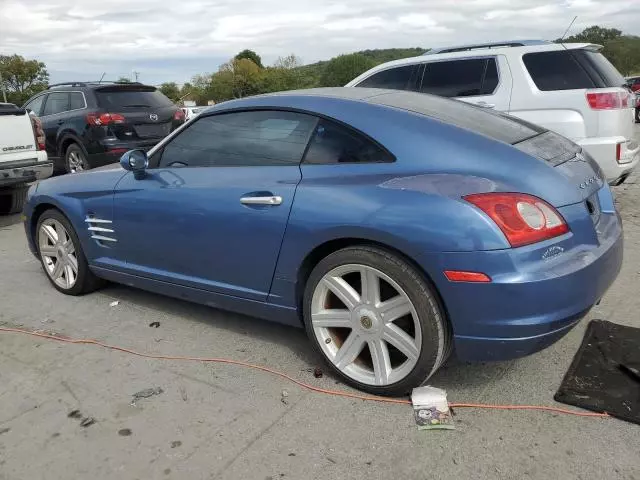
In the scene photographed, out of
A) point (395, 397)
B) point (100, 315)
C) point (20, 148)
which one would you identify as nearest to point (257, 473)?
point (395, 397)

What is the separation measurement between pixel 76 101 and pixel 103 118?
2.90ft

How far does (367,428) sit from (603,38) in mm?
53777

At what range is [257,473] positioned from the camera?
246 centimetres

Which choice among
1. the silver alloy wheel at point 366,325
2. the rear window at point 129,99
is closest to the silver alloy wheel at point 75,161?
the rear window at point 129,99

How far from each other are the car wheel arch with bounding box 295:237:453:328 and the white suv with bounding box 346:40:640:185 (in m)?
3.56

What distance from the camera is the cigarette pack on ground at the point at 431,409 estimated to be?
8.89 feet

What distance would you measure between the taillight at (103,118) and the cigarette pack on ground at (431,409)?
781cm

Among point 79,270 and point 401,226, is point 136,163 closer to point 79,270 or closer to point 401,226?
point 79,270

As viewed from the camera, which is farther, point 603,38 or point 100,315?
point 603,38

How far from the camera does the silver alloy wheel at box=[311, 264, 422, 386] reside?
2.85 meters

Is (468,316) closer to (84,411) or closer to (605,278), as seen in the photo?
(605,278)

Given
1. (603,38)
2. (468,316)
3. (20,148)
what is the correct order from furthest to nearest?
(603,38) → (20,148) → (468,316)

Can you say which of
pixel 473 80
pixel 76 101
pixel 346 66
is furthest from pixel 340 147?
pixel 346 66

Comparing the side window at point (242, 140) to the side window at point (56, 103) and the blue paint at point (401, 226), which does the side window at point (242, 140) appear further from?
the side window at point (56, 103)
